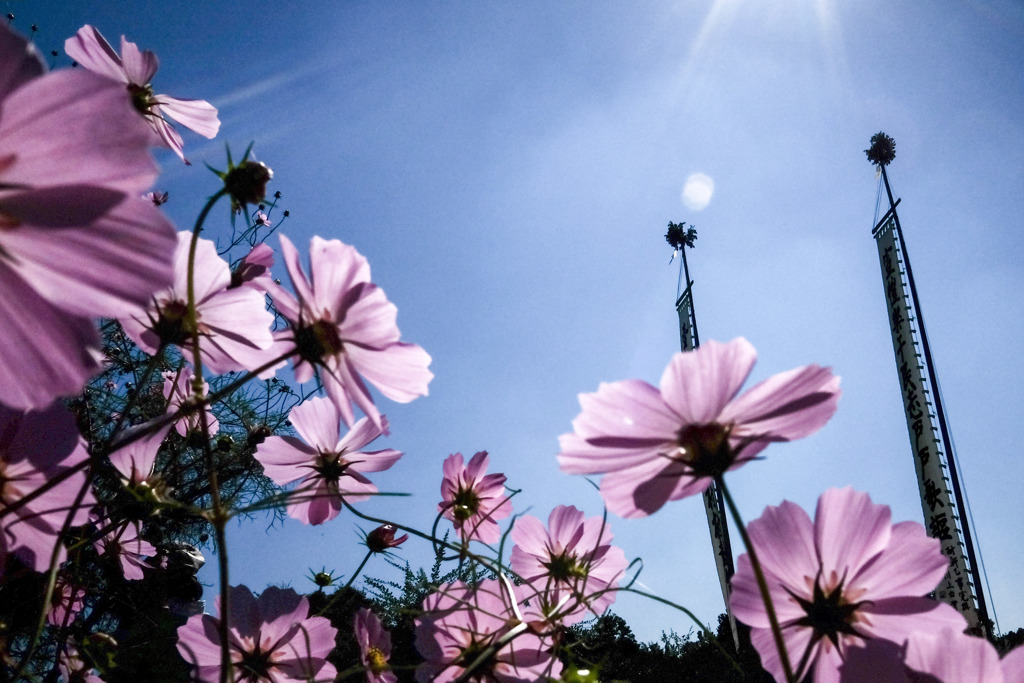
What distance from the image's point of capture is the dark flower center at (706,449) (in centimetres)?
32

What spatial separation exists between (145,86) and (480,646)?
58 centimetres

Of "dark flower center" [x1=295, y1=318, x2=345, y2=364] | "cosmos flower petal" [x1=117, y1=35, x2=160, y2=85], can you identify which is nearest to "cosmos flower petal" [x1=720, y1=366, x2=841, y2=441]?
"dark flower center" [x1=295, y1=318, x2=345, y2=364]

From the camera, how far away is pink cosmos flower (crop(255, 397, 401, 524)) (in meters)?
0.60

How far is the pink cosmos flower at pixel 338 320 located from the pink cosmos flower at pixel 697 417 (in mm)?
118

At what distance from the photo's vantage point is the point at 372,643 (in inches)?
23.2

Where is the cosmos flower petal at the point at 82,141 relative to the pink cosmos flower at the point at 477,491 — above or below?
below

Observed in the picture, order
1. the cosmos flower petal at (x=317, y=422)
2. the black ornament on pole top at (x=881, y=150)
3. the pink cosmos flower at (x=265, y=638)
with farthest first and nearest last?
the black ornament on pole top at (x=881, y=150), the cosmos flower petal at (x=317, y=422), the pink cosmos flower at (x=265, y=638)

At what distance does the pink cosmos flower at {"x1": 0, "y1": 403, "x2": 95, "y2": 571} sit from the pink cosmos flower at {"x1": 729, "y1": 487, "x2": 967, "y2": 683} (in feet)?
1.20

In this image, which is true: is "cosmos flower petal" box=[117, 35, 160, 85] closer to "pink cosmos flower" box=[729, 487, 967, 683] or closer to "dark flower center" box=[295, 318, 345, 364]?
"dark flower center" box=[295, 318, 345, 364]

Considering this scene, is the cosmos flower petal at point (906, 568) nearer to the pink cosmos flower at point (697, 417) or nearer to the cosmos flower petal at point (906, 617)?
the cosmos flower petal at point (906, 617)

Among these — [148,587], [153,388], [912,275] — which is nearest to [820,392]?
[148,587]

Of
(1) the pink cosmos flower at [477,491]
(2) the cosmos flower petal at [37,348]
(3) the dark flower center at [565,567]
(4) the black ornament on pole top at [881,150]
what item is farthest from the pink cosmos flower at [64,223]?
(4) the black ornament on pole top at [881,150]

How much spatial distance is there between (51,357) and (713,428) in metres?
0.29

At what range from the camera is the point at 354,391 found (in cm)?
38
